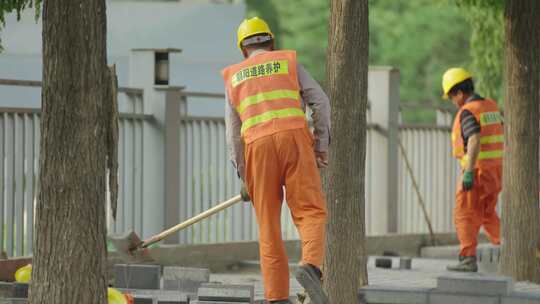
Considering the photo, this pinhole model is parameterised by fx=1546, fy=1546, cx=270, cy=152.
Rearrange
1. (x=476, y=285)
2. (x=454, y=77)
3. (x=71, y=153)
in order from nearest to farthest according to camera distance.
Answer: (x=71, y=153)
(x=476, y=285)
(x=454, y=77)

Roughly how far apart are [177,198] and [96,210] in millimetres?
7420

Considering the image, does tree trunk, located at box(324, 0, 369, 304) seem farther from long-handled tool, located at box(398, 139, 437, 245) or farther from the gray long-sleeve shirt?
long-handled tool, located at box(398, 139, 437, 245)

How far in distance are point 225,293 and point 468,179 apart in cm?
475

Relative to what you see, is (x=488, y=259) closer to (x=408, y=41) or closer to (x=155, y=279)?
(x=155, y=279)

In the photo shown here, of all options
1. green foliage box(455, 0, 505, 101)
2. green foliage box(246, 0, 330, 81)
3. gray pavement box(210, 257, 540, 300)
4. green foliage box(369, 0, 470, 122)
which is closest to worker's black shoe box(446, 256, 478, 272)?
gray pavement box(210, 257, 540, 300)

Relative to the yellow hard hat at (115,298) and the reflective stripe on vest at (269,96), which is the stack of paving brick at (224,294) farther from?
the reflective stripe on vest at (269,96)

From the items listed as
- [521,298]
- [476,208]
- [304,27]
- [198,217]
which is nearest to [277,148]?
[521,298]

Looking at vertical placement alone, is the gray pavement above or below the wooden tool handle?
below

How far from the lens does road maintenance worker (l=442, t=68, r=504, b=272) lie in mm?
13492

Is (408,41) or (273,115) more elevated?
(408,41)

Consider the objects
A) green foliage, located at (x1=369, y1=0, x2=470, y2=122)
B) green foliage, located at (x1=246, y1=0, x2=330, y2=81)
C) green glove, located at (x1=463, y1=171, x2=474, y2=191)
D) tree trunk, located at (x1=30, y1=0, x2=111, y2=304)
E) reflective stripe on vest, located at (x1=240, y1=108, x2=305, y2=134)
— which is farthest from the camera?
green foliage, located at (x1=246, y1=0, x2=330, y2=81)

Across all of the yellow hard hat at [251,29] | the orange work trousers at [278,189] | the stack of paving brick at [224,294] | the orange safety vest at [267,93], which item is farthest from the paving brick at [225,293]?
the yellow hard hat at [251,29]

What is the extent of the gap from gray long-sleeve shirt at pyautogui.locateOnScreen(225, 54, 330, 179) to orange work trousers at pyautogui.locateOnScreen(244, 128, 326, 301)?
0.15 m

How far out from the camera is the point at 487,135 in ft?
45.0
